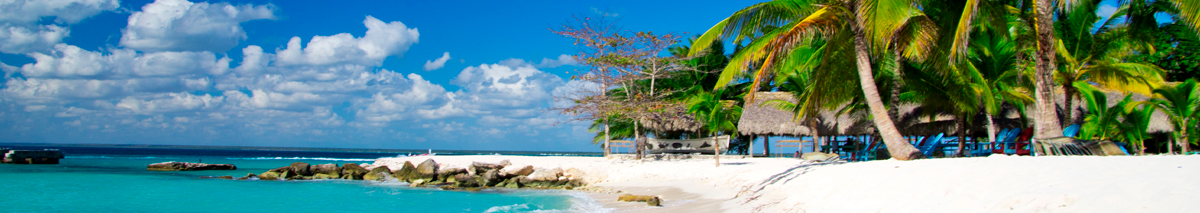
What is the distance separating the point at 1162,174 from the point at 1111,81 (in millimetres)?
7786

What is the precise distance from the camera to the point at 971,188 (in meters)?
4.53

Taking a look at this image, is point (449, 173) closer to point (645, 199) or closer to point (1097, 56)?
point (645, 199)

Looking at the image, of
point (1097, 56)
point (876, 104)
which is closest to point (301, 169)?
point (876, 104)

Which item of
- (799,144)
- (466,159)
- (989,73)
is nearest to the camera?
(989,73)

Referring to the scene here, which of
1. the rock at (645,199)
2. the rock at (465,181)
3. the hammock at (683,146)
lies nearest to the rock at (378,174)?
the rock at (465,181)

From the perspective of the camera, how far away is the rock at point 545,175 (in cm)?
1358

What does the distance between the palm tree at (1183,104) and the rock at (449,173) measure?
45.6 ft

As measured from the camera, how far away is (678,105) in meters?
15.2

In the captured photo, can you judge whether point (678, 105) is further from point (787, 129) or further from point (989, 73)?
point (989, 73)

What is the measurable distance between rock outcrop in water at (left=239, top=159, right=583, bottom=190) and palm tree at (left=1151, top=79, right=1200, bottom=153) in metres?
10.4

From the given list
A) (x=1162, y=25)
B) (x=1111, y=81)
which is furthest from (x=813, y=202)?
(x=1162, y=25)

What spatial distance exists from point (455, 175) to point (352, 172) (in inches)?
162

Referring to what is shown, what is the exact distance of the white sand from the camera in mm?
3604

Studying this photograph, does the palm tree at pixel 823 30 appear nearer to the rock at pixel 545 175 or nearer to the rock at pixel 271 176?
the rock at pixel 545 175
